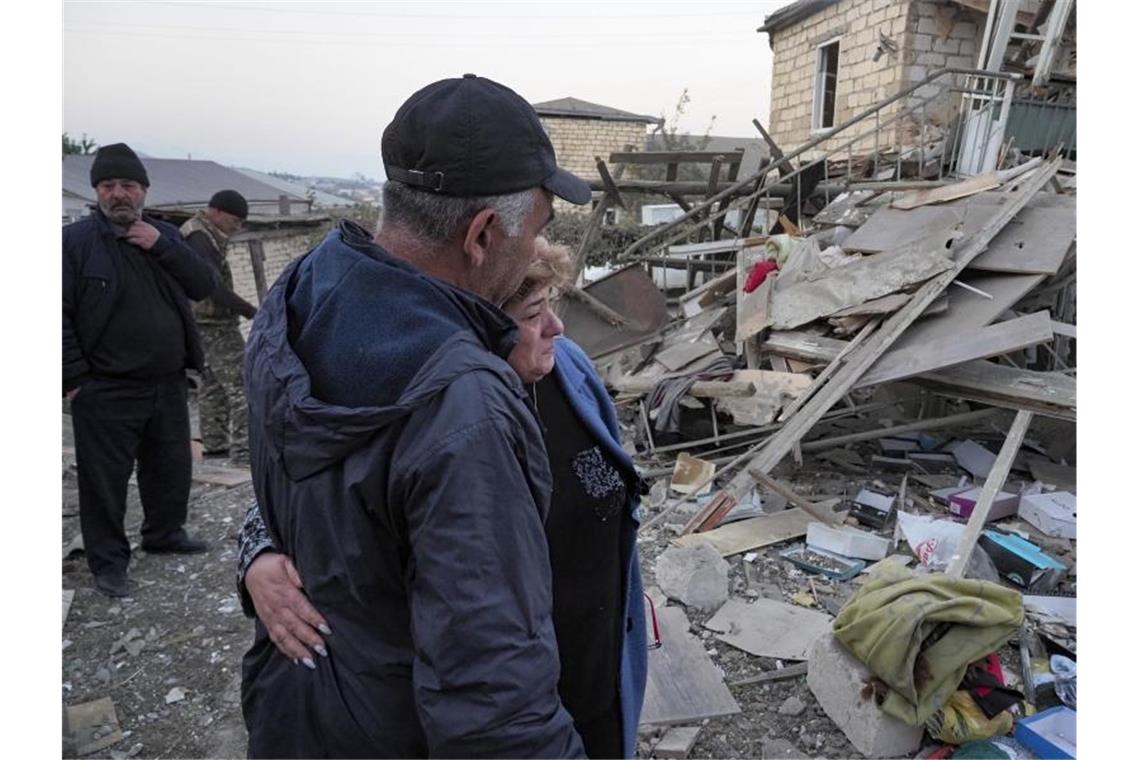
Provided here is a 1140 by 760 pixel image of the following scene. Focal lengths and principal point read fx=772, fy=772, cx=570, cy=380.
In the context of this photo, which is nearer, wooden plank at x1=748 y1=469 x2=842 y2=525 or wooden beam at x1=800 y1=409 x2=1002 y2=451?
wooden plank at x1=748 y1=469 x2=842 y2=525

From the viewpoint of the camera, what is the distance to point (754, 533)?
4785 millimetres

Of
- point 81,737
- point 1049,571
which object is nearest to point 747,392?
point 1049,571

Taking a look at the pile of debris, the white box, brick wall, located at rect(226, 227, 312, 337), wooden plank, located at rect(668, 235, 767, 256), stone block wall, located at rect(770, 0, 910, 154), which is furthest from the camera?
brick wall, located at rect(226, 227, 312, 337)

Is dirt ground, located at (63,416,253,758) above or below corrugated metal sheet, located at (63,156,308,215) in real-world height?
below

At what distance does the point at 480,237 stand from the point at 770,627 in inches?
127

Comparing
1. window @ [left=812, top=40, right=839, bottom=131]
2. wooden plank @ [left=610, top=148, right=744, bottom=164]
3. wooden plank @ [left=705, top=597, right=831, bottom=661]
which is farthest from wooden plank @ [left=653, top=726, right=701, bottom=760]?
window @ [left=812, top=40, right=839, bottom=131]

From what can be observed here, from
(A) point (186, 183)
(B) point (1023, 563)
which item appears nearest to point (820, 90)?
(B) point (1023, 563)

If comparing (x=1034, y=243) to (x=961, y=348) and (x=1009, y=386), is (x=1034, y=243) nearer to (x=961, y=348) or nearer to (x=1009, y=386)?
(x=961, y=348)

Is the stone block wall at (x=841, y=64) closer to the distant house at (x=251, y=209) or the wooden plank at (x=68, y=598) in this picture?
the distant house at (x=251, y=209)

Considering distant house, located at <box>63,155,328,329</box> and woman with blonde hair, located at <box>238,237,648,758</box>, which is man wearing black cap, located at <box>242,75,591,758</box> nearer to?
woman with blonde hair, located at <box>238,237,648,758</box>

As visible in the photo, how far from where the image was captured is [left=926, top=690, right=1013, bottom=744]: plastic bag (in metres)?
2.88

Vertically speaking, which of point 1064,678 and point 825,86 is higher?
point 825,86

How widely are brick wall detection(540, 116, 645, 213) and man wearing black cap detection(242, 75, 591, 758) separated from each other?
77.6ft

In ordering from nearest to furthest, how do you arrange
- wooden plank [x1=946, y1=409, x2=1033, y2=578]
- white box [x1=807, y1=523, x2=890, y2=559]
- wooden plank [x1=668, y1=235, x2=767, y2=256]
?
wooden plank [x1=946, y1=409, x2=1033, y2=578] → white box [x1=807, y1=523, x2=890, y2=559] → wooden plank [x1=668, y1=235, x2=767, y2=256]
